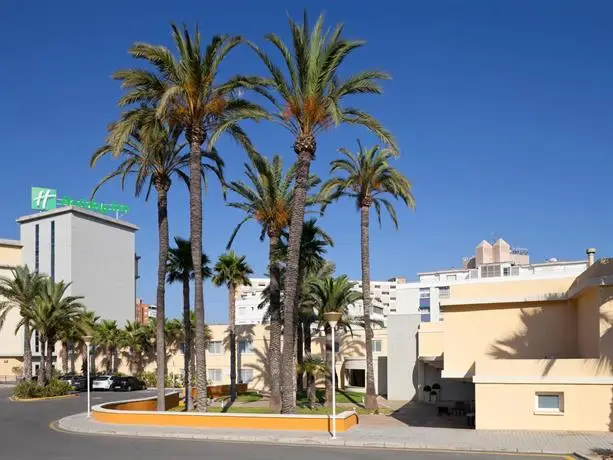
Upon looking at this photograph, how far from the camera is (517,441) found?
65.4 ft

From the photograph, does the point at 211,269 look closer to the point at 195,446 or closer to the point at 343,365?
the point at 343,365

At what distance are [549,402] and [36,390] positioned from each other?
35.2m

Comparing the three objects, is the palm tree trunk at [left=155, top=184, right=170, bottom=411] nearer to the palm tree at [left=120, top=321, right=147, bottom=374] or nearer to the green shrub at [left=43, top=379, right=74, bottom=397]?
the green shrub at [left=43, top=379, right=74, bottom=397]

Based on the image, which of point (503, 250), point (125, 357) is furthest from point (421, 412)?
point (503, 250)

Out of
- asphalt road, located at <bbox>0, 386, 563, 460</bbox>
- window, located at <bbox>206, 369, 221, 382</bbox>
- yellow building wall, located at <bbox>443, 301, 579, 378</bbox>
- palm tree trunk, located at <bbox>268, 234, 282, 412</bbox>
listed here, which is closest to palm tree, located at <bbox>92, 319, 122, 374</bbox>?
window, located at <bbox>206, 369, 221, 382</bbox>

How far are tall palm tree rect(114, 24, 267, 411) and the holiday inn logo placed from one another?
241 ft

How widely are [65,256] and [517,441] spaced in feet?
267

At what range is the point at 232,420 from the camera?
Result: 2361 centimetres

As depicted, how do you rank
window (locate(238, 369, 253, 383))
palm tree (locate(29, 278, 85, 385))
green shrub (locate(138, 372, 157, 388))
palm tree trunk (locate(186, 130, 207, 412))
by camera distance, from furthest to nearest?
green shrub (locate(138, 372, 157, 388))
window (locate(238, 369, 253, 383))
palm tree (locate(29, 278, 85, 385))
palm tree trunk (locate(186, 130, 207, 412))

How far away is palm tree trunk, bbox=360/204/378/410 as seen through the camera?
37.6 meters

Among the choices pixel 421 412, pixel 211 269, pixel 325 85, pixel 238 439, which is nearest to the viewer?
pixel 238 439

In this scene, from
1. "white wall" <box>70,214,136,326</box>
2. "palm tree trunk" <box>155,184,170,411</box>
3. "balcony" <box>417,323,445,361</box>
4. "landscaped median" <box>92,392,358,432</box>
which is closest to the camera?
"landscaped median" <box>92,392,358,432</box>

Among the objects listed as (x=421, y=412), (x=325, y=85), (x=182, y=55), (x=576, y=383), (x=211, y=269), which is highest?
(x=182, y=55)

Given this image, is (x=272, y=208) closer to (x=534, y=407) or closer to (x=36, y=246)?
(x=534, y=407)
